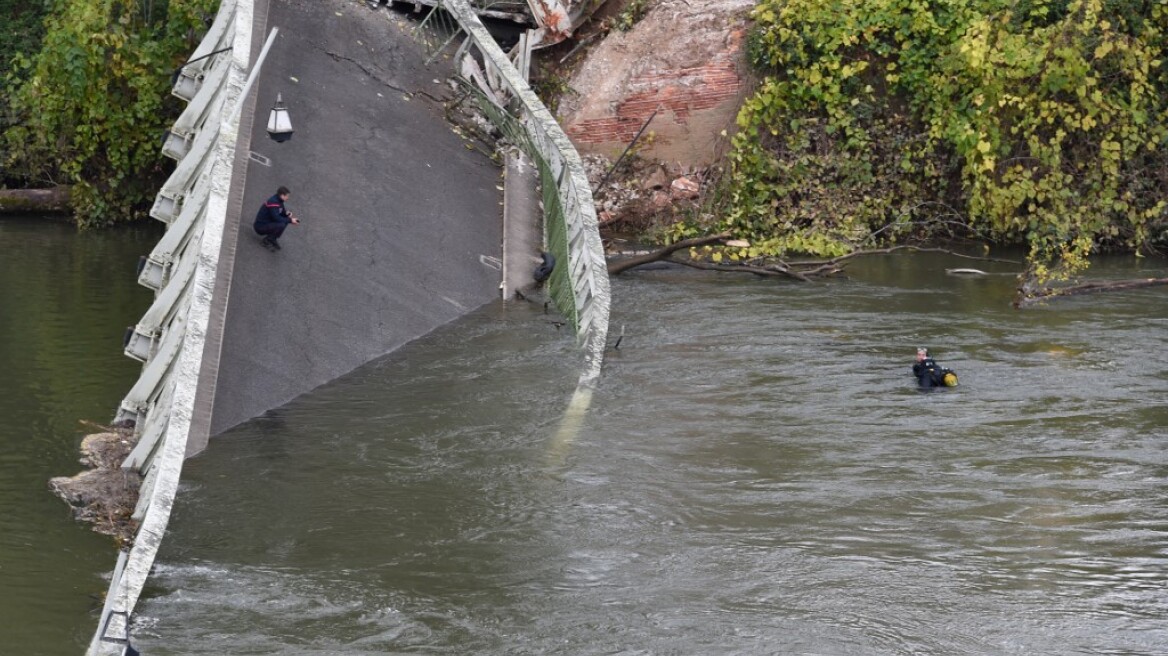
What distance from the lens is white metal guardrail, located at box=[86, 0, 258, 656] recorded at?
9.73 metres

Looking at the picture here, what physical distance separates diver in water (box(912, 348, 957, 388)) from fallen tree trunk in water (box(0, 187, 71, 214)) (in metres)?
16.0

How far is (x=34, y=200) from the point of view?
25.2 metres

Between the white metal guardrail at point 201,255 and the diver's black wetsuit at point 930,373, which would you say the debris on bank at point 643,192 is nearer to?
the white metal guardrail at point 201,255

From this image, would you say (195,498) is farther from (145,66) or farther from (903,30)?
(903,30)

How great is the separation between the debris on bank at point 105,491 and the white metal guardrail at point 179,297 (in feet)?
0.68

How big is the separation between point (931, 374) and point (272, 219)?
A: 7160 mm

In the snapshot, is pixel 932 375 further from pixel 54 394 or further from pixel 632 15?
pixel 632 15

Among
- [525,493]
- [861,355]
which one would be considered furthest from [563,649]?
[861,355]

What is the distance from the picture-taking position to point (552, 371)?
15812 mm

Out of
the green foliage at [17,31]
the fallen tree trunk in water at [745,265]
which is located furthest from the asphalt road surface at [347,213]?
the green foliage at [17,31]

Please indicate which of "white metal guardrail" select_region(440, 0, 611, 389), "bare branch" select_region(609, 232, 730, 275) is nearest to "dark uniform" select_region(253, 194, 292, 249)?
"white metal guardrail" select_region(440, 0, 611, 389)

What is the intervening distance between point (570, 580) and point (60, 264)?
13295 mm

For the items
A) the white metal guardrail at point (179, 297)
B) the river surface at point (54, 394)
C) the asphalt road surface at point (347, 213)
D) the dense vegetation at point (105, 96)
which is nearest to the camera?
the white metal guardrail at point (179, 297)

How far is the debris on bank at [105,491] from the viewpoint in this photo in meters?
11.8
